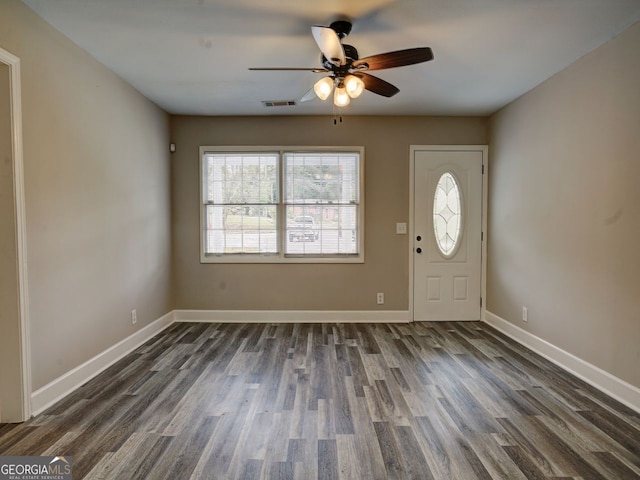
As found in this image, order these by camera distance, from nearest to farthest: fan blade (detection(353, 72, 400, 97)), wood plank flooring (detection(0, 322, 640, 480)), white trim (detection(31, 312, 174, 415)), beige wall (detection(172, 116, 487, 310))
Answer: wood plank flooring (detection(0, 322, 640, 480))
white trim (detection(31, 312, 174, 415))
fan blade (detection(353, 72, 400, 97))
beige wall (detection(172, 116, 487, 310))

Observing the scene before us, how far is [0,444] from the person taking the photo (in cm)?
188

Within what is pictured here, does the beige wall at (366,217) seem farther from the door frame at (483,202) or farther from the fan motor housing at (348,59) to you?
the fan motor housing at (348,59)

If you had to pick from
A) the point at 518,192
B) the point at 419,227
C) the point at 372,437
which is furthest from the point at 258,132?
the point at 372,437

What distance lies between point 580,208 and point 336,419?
2.66 meters

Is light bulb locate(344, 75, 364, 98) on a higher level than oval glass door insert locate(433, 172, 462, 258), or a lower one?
higher

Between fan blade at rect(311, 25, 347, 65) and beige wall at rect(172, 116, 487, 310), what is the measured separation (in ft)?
6.79

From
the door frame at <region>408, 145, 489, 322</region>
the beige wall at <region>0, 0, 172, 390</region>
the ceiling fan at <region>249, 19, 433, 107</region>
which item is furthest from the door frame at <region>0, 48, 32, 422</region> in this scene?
the door frame at <region>408, 145, 489, 322</region>

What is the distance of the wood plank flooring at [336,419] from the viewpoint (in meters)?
1.73

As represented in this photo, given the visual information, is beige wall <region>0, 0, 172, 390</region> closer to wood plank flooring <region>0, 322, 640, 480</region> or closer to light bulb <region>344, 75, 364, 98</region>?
wood plank flooring <region>0, 322, 640, 480</region>

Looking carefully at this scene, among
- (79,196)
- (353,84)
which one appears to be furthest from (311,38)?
(79,196)

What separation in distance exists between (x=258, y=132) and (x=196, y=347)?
8.95ft

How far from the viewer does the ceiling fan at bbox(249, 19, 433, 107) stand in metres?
2.00

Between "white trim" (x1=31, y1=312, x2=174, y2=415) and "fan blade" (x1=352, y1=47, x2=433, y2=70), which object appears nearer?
"fan blade" (x1=352, y1=47, x2=433, y2=70)

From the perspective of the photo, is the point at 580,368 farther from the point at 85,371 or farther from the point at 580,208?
the point at 85,371
